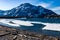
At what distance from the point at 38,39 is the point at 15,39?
3071 mm

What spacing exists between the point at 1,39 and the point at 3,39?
0.26 m

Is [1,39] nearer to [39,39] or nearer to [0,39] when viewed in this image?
[0,39]

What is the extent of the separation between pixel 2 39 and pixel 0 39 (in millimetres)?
257

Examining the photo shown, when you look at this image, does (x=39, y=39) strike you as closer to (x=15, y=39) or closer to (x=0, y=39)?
(x=15, y=39)

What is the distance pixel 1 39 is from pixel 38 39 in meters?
4.91

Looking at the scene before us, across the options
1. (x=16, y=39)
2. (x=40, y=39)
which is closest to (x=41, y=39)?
(x=40, y=39)

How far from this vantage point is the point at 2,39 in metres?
15.4

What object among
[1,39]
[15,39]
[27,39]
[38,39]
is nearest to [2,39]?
[1,39]

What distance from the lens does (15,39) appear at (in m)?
15.0

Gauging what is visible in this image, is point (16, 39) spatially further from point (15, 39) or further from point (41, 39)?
point (41, 39)

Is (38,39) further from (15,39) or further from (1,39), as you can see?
(1,39)

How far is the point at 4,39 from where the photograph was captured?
50.5ft

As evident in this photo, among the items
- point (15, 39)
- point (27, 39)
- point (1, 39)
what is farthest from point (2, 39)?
point (27, 39)

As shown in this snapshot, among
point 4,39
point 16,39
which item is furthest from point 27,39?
point 4,39
